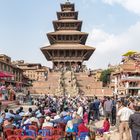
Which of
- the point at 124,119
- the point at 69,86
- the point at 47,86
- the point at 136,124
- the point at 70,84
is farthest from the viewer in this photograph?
the point at 47,86

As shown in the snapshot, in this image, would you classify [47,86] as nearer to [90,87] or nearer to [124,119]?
[90,87]

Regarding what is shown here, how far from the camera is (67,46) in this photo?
78.2 meters

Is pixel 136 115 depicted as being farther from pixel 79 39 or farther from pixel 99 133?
pixel 79 39

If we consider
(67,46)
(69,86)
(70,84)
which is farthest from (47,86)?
(67,46)

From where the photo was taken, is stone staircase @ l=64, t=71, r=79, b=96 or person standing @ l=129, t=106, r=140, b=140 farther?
stone staircase @ l=64, t=71, r=79, b=96

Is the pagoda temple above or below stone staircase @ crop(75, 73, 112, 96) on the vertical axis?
above

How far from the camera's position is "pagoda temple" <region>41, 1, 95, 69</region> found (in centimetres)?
7775

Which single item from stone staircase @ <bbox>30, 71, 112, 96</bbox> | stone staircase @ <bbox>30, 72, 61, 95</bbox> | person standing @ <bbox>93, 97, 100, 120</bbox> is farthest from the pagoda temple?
person standing @ <bbox>93, 97, 100, 120</bbox>

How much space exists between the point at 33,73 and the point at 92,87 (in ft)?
290

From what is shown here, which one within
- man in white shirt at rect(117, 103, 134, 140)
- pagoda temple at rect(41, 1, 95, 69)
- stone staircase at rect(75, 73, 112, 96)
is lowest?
stone staircase at rect(75, 73, 112, 96)

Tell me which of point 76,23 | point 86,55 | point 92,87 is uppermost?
point 76,23

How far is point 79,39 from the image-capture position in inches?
3184

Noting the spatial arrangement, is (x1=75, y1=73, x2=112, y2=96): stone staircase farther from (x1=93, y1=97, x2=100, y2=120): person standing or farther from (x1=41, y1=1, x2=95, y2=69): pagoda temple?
(x1=93, y1=97, x2=100, y2=120): person standing

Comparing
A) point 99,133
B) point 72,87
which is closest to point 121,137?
point 99,133
